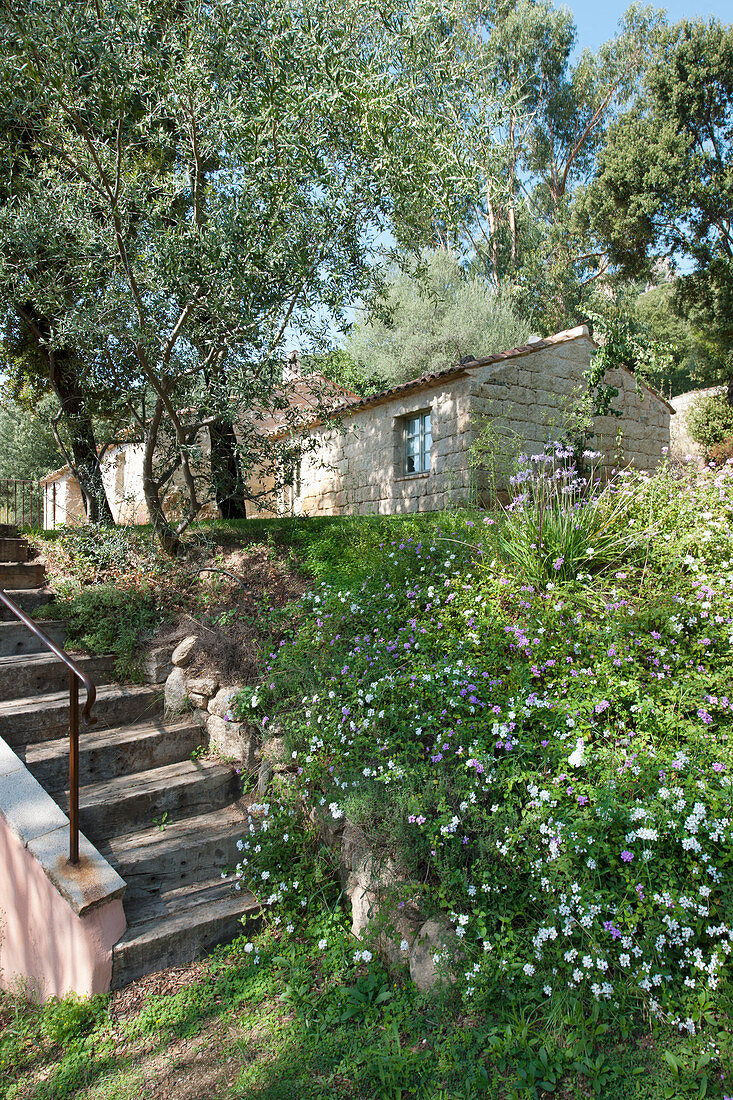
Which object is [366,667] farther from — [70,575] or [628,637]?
[70,575]

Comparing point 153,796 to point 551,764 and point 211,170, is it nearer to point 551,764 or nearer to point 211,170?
point 551,764

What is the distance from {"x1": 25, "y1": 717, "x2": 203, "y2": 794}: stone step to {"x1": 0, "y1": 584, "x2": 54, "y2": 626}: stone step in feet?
4.89

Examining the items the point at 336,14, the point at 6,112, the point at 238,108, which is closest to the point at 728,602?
the point at 238,108

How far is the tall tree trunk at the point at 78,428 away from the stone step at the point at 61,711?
11.1 feet

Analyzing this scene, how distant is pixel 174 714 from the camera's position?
4793 millimetres

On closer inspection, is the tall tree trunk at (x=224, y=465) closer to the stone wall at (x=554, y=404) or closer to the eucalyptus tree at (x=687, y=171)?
the stone wall at (x=554, y=404)

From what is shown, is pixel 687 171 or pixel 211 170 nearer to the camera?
pixel 211 170

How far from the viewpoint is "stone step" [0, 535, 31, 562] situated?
6.77 metres

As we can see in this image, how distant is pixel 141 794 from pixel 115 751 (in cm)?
46

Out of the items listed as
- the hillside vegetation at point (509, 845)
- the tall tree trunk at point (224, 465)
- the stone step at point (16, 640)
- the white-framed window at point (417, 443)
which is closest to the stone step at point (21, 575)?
the stone step at point (16, 640)

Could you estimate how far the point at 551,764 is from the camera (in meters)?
3.04

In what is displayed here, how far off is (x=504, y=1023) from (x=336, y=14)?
22.4 ft

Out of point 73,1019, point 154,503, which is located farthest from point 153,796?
point 154,503

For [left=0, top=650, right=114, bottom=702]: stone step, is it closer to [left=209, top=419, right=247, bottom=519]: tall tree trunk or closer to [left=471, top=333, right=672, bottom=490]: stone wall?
[left=209, top=419, right=247, bottom=519]: tall tree trunk
